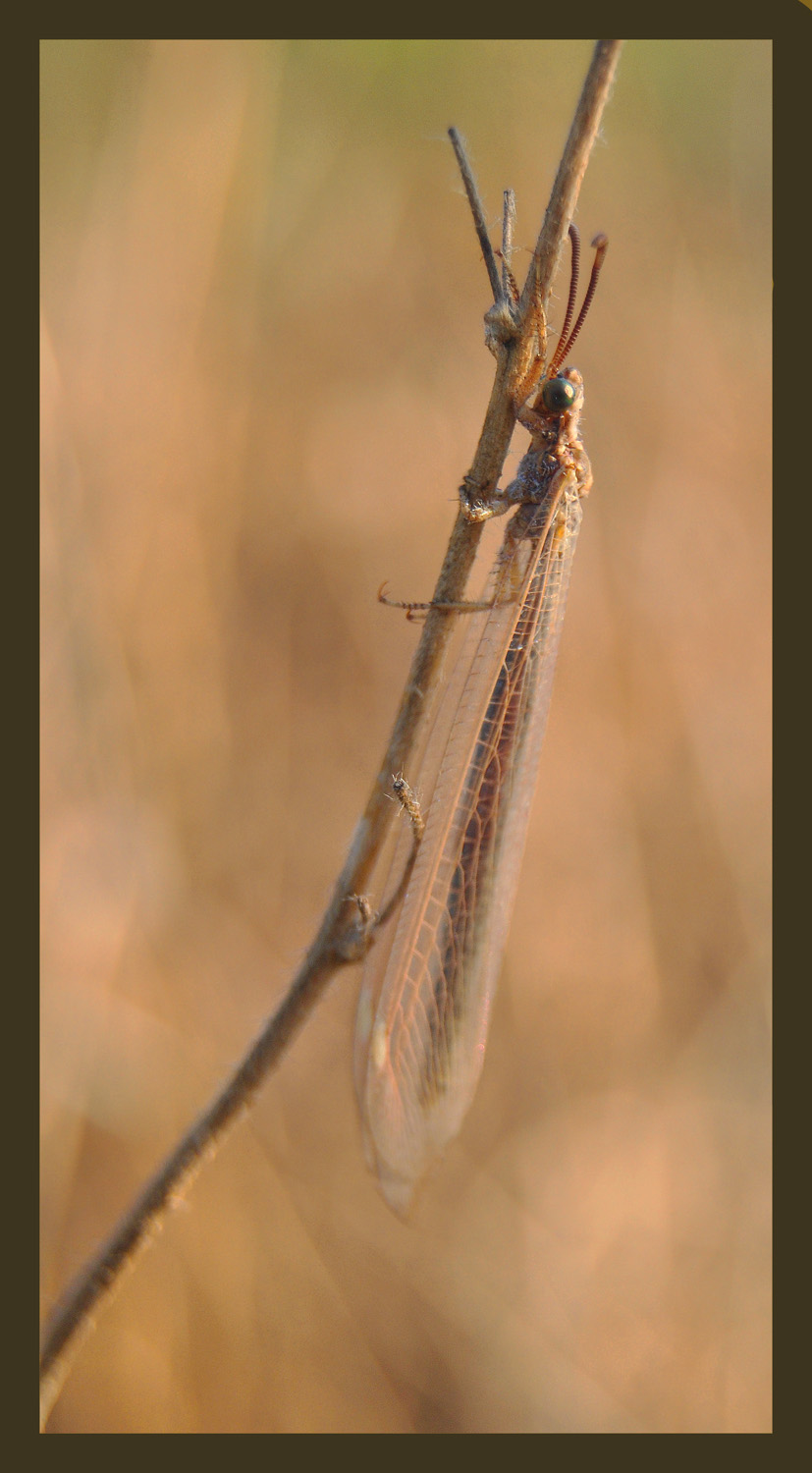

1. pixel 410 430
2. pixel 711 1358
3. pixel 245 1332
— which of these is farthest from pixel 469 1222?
pixel 410 430

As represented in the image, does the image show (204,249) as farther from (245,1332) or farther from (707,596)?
(245,1332)

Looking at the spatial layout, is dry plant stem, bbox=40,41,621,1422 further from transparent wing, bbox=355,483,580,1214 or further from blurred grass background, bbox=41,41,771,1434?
blurred grass background, bbox=41,41,771,1434

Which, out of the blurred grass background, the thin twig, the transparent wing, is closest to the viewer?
the thin twig

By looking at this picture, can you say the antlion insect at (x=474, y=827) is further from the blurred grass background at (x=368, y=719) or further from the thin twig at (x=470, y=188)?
the blurred grass background at (x=368, y=719)

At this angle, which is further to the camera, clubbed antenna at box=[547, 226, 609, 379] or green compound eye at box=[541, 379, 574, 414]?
green compound eye at box=[541, 379, 574, 414]

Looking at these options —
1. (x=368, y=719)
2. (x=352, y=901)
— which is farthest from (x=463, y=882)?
(x=368, y=719)

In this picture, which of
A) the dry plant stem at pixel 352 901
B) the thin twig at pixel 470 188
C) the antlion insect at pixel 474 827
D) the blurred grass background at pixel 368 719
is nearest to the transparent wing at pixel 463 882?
the antlion insect at pixel 474 827

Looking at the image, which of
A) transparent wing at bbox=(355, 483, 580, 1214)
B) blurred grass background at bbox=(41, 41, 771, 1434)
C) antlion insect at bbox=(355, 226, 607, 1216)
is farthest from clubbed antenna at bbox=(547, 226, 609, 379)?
blurred grass background at bbox=(41, 41, 771, 1434)
